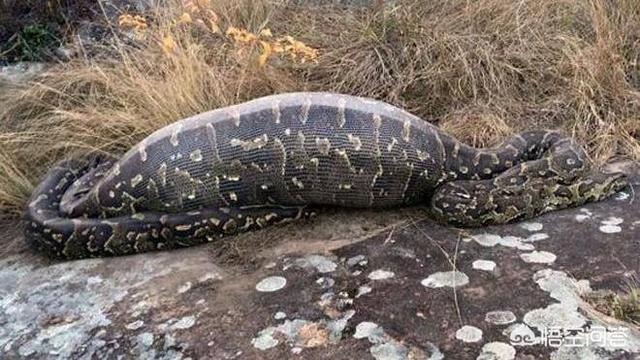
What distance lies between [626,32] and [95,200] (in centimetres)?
490

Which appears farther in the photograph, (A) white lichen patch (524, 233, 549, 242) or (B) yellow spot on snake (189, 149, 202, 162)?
(B) yellow spot on snake (189, 149, 202, 162)

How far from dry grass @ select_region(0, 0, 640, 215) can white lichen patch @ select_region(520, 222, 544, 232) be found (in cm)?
116

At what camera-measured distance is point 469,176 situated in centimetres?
552

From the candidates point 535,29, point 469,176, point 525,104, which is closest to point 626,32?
point 535,29

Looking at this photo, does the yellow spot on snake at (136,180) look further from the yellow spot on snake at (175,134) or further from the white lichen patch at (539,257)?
the white lichen patch at (539,257)

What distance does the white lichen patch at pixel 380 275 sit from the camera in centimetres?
455

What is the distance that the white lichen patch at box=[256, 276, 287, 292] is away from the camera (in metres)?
4.56

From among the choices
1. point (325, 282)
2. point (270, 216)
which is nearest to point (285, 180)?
point (270, 216)

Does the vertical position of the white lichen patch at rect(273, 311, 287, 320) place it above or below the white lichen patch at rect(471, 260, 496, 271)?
below

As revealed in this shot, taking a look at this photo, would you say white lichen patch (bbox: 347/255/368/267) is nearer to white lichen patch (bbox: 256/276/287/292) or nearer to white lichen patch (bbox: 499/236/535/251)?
white lichen patch (bbox: 256/276/287/292)

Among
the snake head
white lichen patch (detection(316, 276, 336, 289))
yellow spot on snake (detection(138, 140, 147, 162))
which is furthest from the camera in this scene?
yellow spot on snake (detection(138, 140, 147, 162))

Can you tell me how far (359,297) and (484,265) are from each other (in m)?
0.82

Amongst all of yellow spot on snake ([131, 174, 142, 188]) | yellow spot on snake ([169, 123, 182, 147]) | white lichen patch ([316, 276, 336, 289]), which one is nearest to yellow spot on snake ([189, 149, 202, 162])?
yellow spot on snake ([169, 123, 182, 147])

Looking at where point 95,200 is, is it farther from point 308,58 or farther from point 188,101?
point 308,58
